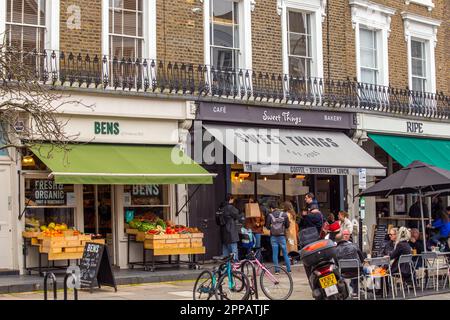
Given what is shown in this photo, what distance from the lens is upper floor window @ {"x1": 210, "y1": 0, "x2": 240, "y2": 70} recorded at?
20.6 meters

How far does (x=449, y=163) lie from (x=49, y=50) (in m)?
13.4

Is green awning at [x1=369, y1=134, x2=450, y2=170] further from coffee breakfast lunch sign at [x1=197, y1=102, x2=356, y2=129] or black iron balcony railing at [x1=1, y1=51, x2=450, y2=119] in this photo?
coffee breakfast lunch sign at [x1=197, y1=102, x2=356, y2=129]

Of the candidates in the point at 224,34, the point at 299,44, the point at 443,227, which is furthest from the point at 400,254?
the point at 299,44

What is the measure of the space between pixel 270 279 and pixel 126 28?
8176 millimetres

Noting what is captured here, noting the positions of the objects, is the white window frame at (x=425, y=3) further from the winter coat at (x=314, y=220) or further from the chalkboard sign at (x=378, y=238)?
the chalkboard sign at (x=378, y=238)

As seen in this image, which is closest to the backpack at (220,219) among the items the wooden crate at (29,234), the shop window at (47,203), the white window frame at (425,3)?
the shop window at (47,203)

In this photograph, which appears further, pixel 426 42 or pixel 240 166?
pixel 426 42

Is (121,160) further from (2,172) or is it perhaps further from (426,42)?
(426,42)

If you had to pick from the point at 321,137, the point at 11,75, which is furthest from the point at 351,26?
the point at 11,75

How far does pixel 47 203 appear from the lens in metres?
17.7

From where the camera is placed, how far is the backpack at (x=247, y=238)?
64.8ft

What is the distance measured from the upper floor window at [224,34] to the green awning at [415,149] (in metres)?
5.26
